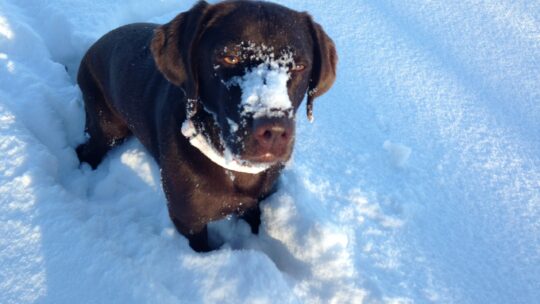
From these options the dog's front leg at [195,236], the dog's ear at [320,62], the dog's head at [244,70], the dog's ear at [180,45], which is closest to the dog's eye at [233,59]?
the dog's head at [244,70]

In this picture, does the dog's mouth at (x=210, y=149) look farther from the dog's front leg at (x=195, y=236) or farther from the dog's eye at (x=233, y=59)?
the dog's front leg at (x=195, y=236)

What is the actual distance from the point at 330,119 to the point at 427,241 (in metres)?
1.20

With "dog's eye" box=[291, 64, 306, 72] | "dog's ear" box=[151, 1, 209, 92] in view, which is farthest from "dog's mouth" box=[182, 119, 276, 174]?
"dog's eye" box=[291, 64, 306, 72]

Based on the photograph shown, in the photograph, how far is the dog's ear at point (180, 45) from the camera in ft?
6.03

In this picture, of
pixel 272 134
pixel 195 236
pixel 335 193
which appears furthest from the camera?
pixel 335 193

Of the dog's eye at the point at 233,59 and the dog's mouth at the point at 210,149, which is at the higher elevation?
the dog's eye at the point at 233,59

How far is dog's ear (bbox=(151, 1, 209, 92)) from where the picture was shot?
6.03 feet

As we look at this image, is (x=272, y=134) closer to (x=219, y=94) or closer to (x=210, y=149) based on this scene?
(x=219, y=94)

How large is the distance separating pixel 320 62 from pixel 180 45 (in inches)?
26.4

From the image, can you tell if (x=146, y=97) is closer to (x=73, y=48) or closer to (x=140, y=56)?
(x=140, y=56)

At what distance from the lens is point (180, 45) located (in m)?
1.88

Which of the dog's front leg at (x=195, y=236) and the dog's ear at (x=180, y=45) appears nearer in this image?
the dog's ear at (x=180, y=45)

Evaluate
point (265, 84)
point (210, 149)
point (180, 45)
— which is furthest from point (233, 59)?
point (210, 149)

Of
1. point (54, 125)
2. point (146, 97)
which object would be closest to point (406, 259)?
point (146, 97)
